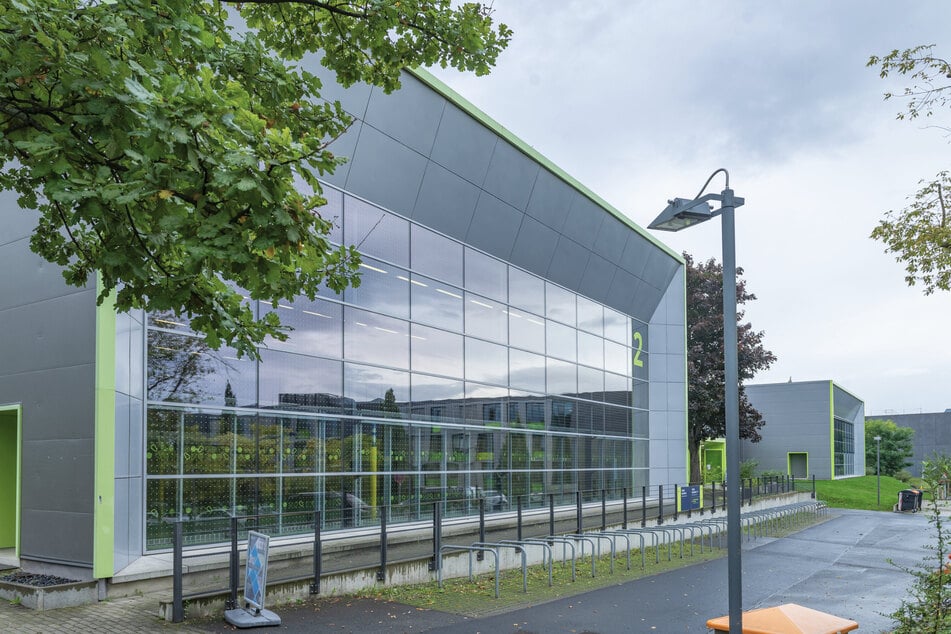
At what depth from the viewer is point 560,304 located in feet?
83.4

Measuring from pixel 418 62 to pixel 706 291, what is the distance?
129 ft

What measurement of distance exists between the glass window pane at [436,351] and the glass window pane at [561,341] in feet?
16.5

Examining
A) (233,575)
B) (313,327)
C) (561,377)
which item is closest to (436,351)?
(313,327)

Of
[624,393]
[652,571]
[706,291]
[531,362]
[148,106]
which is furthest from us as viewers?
[706,291]

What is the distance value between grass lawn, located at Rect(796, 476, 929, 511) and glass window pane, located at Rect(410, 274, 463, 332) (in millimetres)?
26241

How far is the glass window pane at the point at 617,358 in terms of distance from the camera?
28.5m

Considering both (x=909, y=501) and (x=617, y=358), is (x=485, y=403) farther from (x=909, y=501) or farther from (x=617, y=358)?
(x=909, y=501)

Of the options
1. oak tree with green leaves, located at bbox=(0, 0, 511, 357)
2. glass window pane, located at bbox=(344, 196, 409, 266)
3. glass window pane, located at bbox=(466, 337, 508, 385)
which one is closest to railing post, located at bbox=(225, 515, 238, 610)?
oak tree with green leaves, located at bbox=(0, 0, 511, 357)

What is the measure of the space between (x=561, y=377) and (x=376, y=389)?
9226 mm

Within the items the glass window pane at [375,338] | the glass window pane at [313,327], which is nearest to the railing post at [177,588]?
the glass window pane at [313,327]

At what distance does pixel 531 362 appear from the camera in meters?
23.6

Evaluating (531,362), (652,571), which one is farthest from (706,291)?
(652,571)

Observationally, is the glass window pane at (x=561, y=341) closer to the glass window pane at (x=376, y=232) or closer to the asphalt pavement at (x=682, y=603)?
the glass window pane at (x=376, y=232)

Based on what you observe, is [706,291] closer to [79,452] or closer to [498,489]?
[498,489]
